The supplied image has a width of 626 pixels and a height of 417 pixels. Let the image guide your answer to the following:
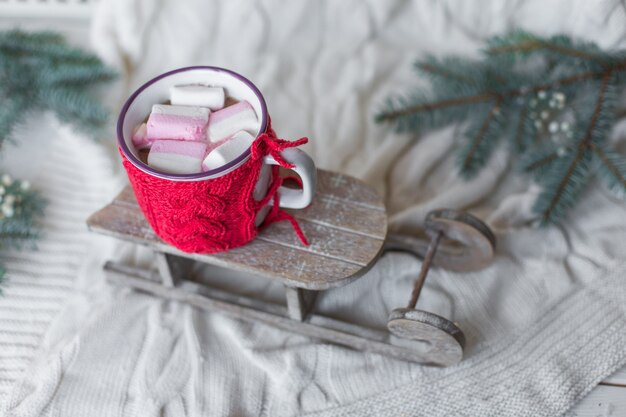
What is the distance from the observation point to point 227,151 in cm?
67

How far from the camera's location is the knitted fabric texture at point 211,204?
665 millimetres

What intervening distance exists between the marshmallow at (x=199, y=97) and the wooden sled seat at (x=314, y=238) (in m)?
0.17

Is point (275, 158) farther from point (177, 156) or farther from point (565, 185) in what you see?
point (565, 185)

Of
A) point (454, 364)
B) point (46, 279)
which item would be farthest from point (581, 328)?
point (46, 279)

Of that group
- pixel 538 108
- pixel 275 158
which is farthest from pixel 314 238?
pixel 538 108

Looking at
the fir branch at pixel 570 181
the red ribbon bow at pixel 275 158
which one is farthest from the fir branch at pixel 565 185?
the red ribbon bow at pixel 275 158

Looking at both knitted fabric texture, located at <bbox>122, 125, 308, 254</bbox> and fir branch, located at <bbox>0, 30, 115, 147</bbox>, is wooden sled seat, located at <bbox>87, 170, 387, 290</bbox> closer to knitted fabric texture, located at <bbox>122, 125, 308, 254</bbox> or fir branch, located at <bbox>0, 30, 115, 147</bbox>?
knitted fabric texture, located at <bbox>122, 125, 308, 254</bbox>

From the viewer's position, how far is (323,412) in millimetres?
798

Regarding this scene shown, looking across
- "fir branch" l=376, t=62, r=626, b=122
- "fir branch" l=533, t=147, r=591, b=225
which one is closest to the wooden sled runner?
"fir branch" l=533, t=147, r=591, b=225

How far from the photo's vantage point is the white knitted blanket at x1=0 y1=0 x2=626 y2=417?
0.81 m

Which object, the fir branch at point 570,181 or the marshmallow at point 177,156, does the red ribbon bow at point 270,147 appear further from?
the fir branch at point 570,181

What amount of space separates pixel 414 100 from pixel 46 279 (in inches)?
25.8

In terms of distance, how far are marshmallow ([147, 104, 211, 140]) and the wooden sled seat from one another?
0.49 feet

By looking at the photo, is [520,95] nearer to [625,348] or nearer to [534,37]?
[534,37]
